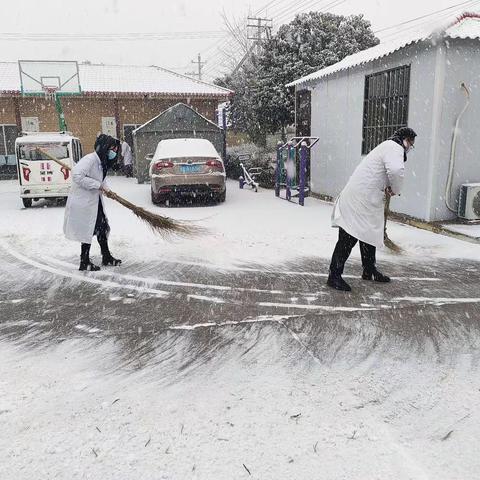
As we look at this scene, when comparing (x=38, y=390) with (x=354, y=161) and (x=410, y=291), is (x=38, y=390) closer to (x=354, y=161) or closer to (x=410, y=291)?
(x=410, y=291)

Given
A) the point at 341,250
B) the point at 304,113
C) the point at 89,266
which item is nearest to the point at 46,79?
the point at 304,113

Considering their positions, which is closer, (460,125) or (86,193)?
(86,193)

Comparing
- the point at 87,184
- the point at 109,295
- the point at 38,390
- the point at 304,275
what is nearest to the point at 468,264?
the point at 304,275

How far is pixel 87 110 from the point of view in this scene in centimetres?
2345

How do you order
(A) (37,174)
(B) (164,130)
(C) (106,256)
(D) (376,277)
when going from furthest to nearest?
1. (B) (164,130)
2. (A) (37,174)
3. (C) (106,256)
4. (D) (376,277)

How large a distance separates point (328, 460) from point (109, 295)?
3.16m

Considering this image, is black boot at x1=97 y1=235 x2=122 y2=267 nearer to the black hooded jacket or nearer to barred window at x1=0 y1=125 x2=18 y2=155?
the black hooded jacket

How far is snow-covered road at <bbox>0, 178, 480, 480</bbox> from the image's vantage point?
7.75 ft

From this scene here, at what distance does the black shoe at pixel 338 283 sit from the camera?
4.91 m

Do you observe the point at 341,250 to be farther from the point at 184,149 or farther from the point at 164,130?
the point at 164,130

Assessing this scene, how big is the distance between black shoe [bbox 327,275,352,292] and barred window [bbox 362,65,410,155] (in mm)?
4917

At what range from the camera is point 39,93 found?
20.1 metres

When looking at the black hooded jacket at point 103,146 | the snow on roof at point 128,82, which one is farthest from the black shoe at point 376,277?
the snow on roof at point 128,82

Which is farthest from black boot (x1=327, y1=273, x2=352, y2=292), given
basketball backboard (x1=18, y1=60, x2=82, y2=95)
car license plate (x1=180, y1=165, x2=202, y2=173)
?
basketball backboard (x1=18, y1=60, x2=82, y2=95)
